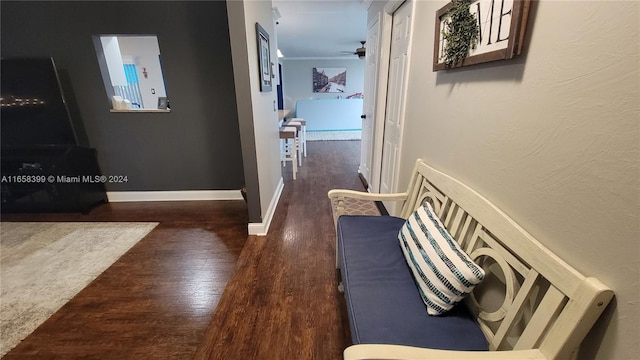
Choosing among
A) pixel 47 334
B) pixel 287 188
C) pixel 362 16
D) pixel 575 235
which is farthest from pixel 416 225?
pixel 362 16

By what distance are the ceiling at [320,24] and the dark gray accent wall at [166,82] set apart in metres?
1.13

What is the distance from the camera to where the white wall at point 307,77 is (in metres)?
8.66

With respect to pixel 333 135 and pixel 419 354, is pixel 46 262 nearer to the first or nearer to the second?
pixel 419 354

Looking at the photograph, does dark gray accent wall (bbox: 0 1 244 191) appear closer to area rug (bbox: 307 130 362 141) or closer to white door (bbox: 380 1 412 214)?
white door (bbox: 380 1 412 214)

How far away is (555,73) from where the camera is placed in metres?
0.74

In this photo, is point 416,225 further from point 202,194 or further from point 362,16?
point 362,16

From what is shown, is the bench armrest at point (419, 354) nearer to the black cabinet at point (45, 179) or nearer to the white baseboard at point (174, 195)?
the white baseboard at point (174, 195)

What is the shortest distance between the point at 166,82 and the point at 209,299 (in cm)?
232

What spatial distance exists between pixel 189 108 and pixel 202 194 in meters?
1.01

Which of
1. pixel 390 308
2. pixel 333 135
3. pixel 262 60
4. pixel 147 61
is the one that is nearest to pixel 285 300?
pixel 390 308

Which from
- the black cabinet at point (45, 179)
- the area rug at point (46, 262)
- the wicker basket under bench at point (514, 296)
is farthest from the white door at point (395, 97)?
the black cabinet at point (45, 179)

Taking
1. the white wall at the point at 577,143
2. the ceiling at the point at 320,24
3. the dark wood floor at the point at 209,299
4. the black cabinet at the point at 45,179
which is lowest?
→ the dark wood floor at the point at 209,299

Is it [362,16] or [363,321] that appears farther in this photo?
[362,16]

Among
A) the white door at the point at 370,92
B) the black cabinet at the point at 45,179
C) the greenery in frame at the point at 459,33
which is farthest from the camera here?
the white door at the point at 370,92
